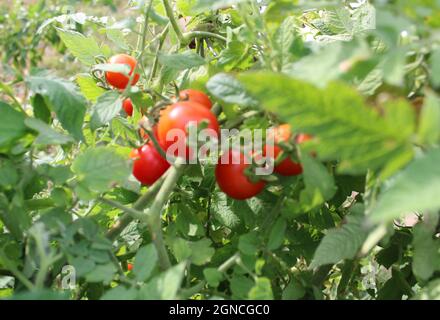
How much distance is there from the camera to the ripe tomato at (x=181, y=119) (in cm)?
61

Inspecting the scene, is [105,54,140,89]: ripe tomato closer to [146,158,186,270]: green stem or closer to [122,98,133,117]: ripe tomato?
[122,98,133,117]: ripe tomato

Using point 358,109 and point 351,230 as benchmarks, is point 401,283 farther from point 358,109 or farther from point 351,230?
point 358,109

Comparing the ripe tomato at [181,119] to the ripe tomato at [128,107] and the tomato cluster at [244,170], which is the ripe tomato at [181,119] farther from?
the ripe tomato at [128,107]

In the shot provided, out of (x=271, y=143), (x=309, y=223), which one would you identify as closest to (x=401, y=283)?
(x=309, y=223)

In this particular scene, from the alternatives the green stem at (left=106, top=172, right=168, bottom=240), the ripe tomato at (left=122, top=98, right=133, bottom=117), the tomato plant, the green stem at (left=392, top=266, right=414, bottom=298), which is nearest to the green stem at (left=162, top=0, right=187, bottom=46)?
the tomato plant

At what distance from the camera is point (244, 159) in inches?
25.4

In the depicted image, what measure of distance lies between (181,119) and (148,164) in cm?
9

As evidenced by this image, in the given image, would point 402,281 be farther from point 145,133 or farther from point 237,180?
point 145,133

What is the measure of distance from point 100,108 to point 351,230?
0.31 metres

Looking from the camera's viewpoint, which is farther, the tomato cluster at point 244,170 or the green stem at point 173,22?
the green stem at point 173,22

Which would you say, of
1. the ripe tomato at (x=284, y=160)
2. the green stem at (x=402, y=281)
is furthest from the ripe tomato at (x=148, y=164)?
the green stem at (x=402, y=281)

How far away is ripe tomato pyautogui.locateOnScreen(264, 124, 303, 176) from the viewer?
1.94 feet

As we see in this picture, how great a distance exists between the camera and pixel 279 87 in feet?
1.25
